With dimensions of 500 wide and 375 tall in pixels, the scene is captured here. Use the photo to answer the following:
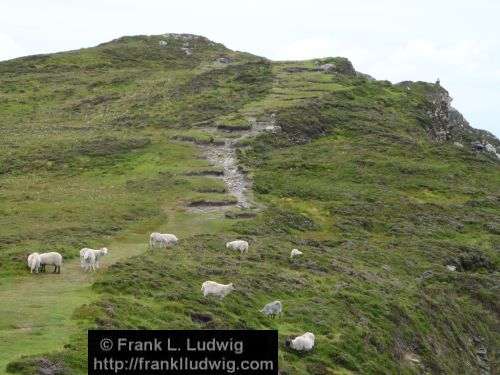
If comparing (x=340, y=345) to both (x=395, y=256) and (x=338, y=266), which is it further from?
(x=395, y=256)

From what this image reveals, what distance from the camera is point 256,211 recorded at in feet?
194

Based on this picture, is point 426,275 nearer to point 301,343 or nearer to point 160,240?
point 160,240

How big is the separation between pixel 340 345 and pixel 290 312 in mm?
3222

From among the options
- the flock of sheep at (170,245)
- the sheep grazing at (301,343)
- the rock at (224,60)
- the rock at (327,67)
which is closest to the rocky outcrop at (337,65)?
the rock at (327,67)

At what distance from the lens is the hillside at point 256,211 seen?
30750mm

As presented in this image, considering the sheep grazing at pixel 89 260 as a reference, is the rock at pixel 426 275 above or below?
below

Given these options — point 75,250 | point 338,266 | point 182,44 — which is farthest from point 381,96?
point 75,250

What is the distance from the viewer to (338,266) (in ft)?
146

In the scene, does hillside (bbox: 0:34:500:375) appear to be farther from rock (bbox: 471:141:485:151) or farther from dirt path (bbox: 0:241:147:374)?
rock (bbox: 471:141:485:151)

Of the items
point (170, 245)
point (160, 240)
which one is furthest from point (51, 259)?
point (170, 245)

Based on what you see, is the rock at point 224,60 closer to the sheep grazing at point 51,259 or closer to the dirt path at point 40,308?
the dirt path at point 40,308

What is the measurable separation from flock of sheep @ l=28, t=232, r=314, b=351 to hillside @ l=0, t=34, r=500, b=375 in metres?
0.50

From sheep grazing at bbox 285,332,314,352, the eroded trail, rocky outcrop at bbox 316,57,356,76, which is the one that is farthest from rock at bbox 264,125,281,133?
sheep grazing at bbox 285,332,314,352

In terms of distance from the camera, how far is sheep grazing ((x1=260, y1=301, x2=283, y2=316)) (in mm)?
32094
